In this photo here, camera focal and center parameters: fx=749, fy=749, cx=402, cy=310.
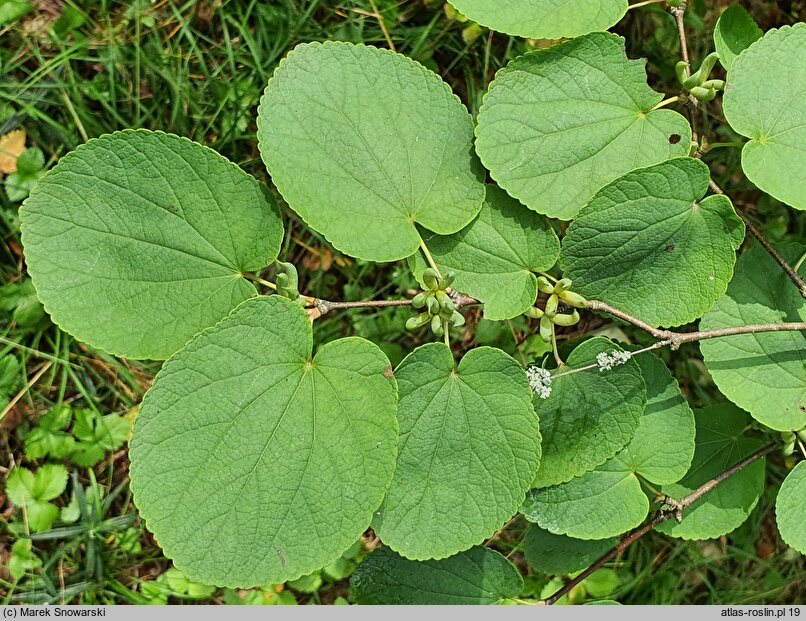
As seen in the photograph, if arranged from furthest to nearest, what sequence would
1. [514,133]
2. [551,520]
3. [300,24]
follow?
[300,24] < [551,520] < [514,133]

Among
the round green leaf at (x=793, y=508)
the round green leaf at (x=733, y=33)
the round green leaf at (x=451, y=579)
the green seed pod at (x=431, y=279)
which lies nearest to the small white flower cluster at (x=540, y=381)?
the green seed pod at (x=431, y=279)

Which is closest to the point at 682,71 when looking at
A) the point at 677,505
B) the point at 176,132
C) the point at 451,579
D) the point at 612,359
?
the point at 612,359

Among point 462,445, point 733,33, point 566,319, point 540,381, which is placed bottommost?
point 462,445

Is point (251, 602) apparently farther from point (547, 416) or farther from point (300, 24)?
point (300, 24)

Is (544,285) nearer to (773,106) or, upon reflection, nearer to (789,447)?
(773,106)

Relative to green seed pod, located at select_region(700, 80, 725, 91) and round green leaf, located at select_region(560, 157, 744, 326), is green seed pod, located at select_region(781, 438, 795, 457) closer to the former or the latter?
round green leaf, located at select_region(560, 157, 744, 326)

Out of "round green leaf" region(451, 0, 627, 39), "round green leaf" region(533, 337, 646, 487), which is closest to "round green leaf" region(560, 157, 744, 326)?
"round green leaf" region(533, 337, 646, 487)

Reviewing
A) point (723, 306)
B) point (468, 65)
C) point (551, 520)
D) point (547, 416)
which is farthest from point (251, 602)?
point (468, 65)
